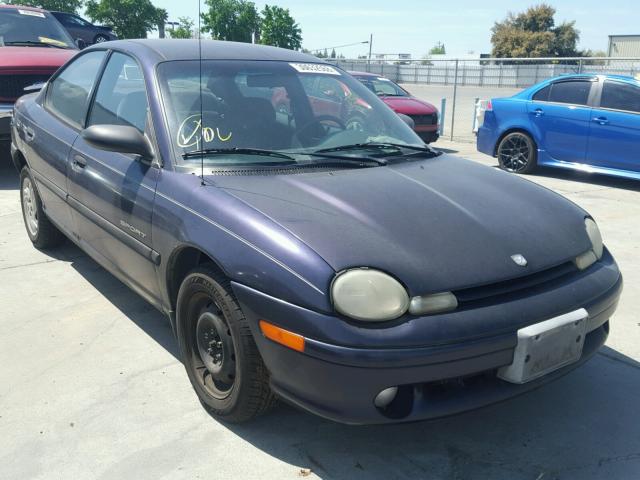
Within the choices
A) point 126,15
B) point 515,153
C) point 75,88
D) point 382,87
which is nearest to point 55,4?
point 126,15

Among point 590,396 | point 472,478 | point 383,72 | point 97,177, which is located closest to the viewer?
point 472,478

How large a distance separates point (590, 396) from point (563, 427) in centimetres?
36

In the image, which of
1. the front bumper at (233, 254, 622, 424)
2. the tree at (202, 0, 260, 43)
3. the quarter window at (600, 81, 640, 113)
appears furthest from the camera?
the tree at (202, 0, 260, 43)

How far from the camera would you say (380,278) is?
7.47ft

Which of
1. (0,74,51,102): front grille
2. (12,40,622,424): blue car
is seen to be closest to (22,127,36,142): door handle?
(12,40,622,424): blue car

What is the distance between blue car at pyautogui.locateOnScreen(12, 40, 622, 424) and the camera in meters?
2.26

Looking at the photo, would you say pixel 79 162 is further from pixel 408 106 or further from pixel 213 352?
pixel 408 106

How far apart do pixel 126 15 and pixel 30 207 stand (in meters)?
46.4

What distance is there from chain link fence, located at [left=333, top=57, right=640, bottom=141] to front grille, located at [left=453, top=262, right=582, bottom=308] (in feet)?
30.5

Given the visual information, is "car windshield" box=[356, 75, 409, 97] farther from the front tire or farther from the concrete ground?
the front tire

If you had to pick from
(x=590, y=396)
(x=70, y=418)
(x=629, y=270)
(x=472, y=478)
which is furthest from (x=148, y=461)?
(x=629, y=270)

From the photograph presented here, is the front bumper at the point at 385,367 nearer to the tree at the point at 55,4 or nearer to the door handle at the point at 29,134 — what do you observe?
the door handle at the point at 29,134

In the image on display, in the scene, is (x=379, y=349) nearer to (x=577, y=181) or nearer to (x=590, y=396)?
(x=590, y=396)

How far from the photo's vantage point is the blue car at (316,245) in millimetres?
2264
